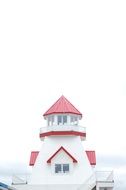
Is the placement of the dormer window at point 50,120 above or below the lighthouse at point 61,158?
above

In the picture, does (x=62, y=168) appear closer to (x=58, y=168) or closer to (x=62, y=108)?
(x=58, y=168)

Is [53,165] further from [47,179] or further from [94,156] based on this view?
[94,156]

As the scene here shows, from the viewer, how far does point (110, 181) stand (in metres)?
48.2

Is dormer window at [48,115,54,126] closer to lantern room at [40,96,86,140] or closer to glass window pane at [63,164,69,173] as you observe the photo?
lantern room at [40,96,86,140]

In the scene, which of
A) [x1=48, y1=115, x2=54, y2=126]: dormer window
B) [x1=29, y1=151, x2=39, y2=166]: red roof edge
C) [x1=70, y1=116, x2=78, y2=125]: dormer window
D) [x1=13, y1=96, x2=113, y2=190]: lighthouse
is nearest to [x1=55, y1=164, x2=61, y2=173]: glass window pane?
[x1=13, y1=96, x2=113, y2=190]: lighthouse

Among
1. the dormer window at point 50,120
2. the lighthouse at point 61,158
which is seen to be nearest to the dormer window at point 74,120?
the lighthouse at point 61,158

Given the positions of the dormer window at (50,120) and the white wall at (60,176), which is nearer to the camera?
the white wall at (60,176)

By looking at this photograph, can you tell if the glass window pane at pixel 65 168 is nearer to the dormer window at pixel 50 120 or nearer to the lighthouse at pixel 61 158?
the lighthouse at pixel 61 158

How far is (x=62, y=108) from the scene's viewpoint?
2063 inches

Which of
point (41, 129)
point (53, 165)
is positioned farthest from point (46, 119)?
point (53, 165)

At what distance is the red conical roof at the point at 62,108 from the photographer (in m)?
52.0

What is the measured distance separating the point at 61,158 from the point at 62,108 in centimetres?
501

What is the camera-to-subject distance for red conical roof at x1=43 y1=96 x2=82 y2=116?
52.0 metres

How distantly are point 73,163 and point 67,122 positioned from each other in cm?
410
